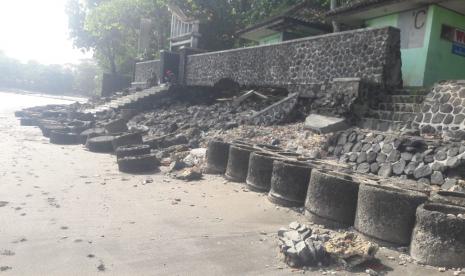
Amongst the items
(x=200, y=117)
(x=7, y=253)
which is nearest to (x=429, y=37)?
(x=200, y=117)

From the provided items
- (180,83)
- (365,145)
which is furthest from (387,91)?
(180,83)

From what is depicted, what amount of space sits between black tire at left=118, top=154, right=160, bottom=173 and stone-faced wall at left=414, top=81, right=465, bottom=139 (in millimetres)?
6454

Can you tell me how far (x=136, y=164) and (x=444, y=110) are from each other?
23.9 ft

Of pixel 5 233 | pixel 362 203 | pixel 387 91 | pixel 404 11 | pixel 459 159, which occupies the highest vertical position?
pixel 404 11

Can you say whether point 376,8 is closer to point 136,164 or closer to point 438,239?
point 136,164

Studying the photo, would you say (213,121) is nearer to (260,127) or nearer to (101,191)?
(260,127)

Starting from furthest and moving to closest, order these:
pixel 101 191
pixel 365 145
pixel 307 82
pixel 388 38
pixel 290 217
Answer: pixel 307 82 < pixel 388 38 < pixel 365 145 < pixel 101 191 < pixel 290 217

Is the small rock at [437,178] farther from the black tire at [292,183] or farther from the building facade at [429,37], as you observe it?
the building facade at [429,37]

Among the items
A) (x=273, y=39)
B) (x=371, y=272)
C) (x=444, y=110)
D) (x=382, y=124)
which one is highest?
(x=273, y=39)

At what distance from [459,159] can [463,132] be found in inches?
63.9

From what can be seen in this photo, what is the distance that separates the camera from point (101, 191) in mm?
8320

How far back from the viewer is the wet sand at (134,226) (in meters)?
4.79

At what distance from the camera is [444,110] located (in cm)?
951

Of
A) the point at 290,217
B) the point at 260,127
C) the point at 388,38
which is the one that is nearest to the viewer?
the point at 290,217
